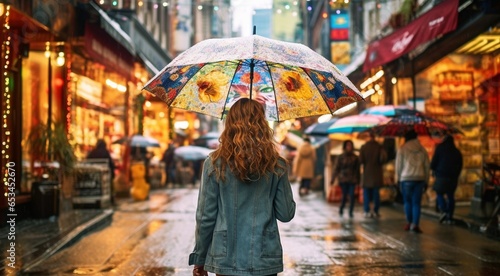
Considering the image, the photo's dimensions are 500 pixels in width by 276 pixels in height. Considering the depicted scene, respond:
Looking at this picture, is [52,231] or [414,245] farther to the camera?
[52,231]

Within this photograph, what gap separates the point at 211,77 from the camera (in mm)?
5977

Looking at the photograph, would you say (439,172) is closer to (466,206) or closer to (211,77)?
(466,206)

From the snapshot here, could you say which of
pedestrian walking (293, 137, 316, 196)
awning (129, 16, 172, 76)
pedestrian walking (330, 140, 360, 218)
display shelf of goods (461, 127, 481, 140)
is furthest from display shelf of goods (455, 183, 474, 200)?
awning (129, 16, 172, 76)

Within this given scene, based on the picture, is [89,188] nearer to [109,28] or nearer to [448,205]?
[109,28]

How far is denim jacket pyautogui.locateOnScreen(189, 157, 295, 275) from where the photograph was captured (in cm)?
415

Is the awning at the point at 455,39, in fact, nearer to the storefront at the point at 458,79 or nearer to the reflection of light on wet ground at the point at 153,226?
the storefront at the point at 458,79

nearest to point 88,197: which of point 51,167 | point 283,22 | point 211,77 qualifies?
point 51,167

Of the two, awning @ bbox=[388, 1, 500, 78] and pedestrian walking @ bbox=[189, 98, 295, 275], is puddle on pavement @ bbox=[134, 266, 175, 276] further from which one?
awning @ bbox=[388, 1, 500, 78]

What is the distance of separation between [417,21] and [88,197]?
8.93m

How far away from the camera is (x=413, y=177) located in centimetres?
1301

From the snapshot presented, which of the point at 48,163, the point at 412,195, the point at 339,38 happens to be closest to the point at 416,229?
the point at 412,195

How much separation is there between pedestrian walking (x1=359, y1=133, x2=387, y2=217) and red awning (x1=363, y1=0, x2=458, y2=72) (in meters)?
2.43

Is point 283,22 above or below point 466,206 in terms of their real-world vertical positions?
above

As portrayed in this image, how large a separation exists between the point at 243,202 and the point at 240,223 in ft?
0.43
